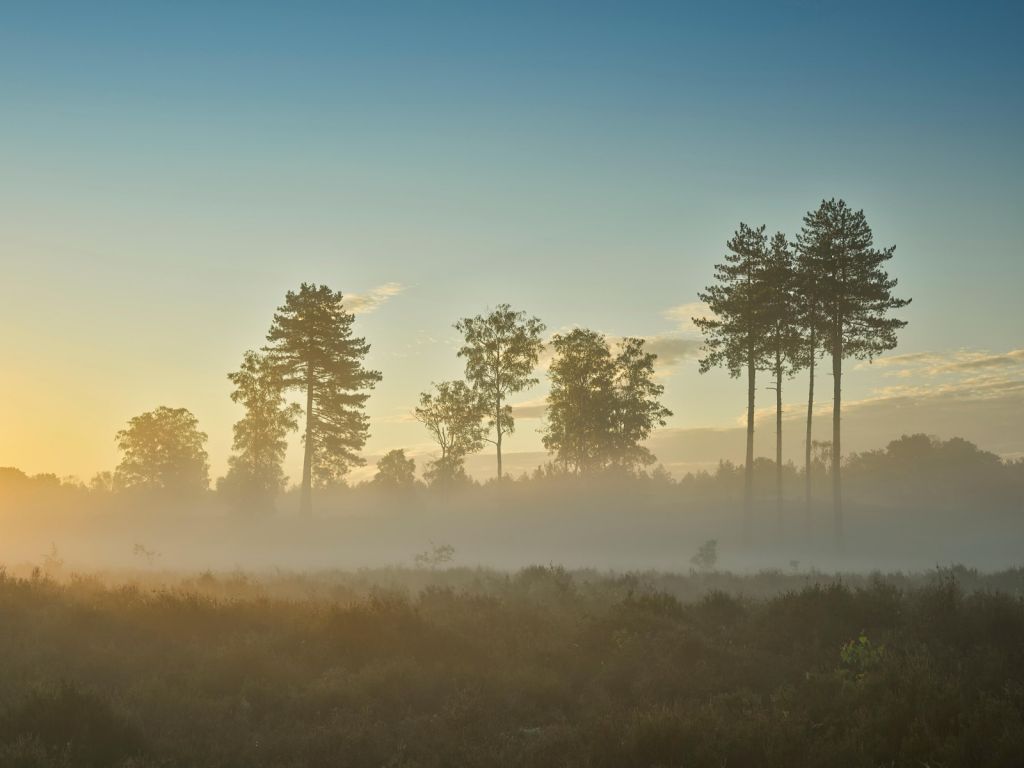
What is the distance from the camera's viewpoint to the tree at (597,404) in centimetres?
5738

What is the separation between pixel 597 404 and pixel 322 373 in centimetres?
2093

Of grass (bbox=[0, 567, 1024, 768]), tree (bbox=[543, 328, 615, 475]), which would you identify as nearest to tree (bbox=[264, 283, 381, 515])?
tree (bbox=[543, 328, 615, 475])

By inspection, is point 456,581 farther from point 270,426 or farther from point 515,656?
point 270,426

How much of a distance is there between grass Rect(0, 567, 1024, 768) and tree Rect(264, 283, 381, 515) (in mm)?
30617

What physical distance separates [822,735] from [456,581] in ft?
47.3

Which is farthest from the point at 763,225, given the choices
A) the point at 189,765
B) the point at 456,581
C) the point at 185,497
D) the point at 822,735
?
the point at 185,497

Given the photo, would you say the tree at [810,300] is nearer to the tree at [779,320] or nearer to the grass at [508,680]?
the tree at [779,320]

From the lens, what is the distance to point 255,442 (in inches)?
1966

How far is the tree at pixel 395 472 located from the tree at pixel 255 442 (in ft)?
24.8

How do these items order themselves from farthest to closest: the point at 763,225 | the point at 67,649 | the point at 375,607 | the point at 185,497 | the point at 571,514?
the point at 185,497
the point at 571,514
the point at 763,225
the point at 375,607
the point at 67,649

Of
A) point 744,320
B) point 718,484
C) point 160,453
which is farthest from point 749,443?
point 160,453

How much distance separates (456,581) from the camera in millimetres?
21875

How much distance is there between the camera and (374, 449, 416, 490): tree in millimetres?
55125

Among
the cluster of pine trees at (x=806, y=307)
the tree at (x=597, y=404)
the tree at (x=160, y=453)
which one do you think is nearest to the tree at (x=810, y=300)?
the cluster of pine trees at (x=806, y=307)
